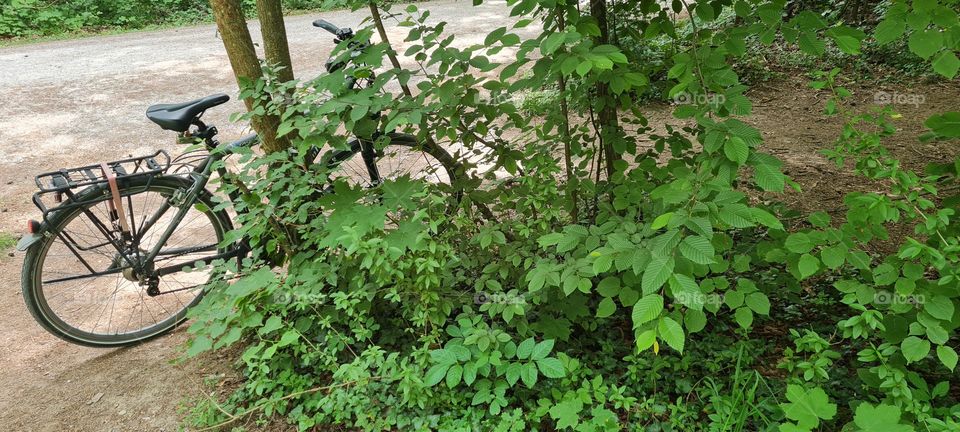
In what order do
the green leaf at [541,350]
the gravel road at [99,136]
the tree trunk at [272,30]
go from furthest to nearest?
the tree trunk at [272,30] → the gravel road at [99,136] → the green leaf at [541,350]

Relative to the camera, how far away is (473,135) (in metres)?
2.93

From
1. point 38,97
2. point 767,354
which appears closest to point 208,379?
point 767,354

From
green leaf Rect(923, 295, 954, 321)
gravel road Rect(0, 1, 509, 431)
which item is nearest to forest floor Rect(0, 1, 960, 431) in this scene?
gravel road Rect(0, 1, 509, 431)

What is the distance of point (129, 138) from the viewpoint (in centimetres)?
621

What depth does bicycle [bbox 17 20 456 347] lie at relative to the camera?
10.0ft

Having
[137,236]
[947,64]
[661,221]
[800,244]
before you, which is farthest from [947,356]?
[137,236]

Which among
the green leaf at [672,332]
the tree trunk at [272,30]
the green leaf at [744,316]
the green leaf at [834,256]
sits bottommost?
the green leaf at [744,316]

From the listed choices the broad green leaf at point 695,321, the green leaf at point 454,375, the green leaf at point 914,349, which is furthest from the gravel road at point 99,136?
the green leaf at point 914,349

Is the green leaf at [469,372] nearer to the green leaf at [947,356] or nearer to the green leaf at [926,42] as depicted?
the green leaf at [947,356]

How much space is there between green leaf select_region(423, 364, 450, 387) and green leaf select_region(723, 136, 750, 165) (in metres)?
1.33

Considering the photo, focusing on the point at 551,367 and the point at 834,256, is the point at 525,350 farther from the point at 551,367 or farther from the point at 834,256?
the point at 834,256

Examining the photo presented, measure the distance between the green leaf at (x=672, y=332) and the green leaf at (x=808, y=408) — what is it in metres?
0.65

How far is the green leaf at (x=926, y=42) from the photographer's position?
1.90 metres

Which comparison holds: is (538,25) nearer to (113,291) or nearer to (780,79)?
(780,79)
